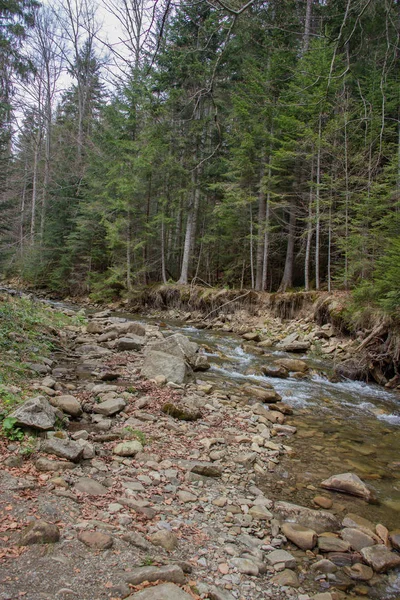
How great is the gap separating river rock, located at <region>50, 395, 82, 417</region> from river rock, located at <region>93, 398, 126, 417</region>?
27cm

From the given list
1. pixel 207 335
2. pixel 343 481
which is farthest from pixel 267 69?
pixel 343 481

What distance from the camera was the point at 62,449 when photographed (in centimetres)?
330

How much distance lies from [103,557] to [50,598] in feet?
1.44

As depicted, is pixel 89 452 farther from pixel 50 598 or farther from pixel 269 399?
pixel 269 399

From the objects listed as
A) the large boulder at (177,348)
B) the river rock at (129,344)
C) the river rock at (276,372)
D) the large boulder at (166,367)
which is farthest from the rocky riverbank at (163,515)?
the river rock at (129,344)

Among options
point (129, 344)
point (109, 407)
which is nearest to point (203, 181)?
point (129, 344)

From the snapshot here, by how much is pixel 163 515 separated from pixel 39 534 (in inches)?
40.8

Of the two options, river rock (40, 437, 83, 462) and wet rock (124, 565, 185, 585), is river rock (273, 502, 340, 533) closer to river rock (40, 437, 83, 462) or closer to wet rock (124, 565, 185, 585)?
wet rock (124, 565, 185, 585)

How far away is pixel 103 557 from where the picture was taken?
6.89ft

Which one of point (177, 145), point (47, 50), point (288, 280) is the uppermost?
point (47, 50)

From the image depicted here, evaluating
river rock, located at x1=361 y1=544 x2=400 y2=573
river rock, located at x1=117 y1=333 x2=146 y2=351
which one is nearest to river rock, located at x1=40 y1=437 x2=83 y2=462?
river rock, located at x1=361 y1=544 x2=400 y2=573

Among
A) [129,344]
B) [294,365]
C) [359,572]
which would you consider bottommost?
[359,572]

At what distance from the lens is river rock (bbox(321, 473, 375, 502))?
3.63 meters

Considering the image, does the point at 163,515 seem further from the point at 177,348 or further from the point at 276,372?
the point at 276,372
